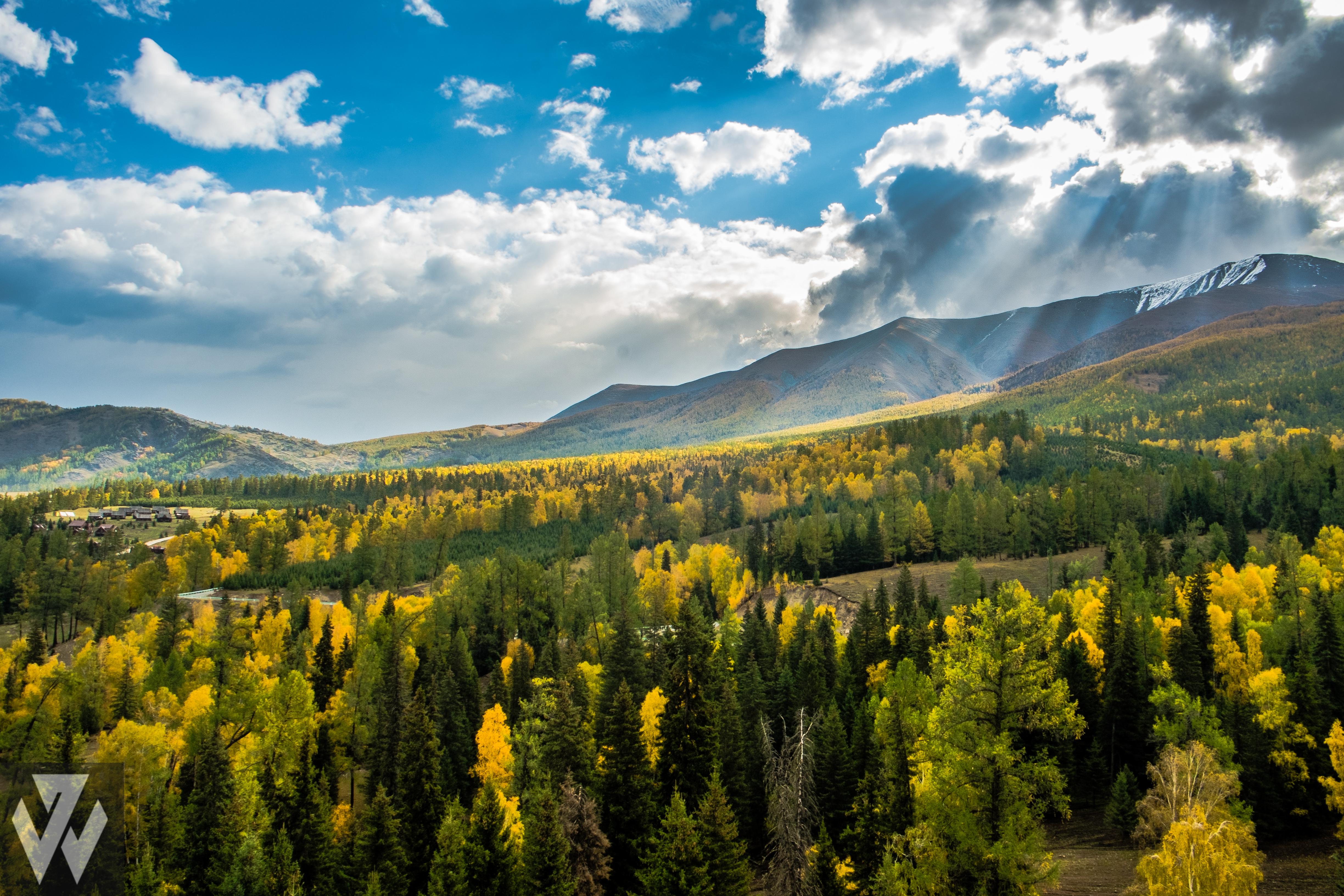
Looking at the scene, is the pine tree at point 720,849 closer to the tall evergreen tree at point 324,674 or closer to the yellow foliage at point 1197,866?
the yellow foliage at point 1197,866

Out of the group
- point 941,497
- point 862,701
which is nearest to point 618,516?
point 941,497

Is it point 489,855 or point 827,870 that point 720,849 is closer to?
point 827,870

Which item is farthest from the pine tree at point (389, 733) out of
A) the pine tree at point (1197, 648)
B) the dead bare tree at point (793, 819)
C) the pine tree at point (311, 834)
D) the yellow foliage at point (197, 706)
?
the pine tree at point (1197, 648)

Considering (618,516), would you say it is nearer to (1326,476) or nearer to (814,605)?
(814,605)

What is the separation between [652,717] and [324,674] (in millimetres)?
37784

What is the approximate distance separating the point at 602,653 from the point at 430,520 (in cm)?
12453

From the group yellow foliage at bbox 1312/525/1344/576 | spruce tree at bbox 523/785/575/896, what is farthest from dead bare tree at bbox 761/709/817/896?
yellow foliage at bbox 1312/525/1344/576

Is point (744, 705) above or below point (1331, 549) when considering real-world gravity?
below

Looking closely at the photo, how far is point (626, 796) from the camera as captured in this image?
122 feet

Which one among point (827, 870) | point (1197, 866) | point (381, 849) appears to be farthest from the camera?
point (381, 849)

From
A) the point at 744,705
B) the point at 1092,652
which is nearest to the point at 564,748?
the point at 744,705

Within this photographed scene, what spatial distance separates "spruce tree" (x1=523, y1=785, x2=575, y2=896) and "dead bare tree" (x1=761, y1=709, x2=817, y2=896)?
357 inches

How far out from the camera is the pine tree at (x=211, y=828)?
128 ft

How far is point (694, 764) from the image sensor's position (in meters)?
36.5
